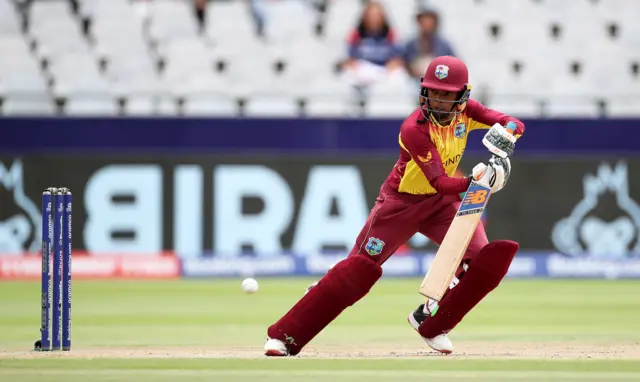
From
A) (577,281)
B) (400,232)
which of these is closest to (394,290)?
(577,281)

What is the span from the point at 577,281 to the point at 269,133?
11.3 feet

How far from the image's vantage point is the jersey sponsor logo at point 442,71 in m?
6.25

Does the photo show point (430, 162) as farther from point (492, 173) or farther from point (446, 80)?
point (446, 80)

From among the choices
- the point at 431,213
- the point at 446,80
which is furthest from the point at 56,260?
the point at 446,80

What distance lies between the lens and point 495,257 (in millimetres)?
6262

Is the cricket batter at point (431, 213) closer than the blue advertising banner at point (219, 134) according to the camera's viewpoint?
Yes

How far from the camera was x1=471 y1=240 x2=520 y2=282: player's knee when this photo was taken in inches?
246

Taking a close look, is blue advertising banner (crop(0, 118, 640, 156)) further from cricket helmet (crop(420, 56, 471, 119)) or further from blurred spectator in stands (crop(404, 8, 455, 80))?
cricket helmet (crop(420, 56, 471, 119))

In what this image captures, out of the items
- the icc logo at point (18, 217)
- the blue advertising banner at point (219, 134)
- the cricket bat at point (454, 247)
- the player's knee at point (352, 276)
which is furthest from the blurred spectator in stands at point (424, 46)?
the player's knee at point (352, 276)

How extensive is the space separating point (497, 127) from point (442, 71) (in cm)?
40

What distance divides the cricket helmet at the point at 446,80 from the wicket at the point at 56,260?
192 cm

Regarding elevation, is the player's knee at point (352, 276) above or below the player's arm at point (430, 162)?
below

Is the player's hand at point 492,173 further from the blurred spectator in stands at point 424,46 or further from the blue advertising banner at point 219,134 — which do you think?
the blurred spectator in stands at point 424,46

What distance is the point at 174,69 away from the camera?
13703mm
